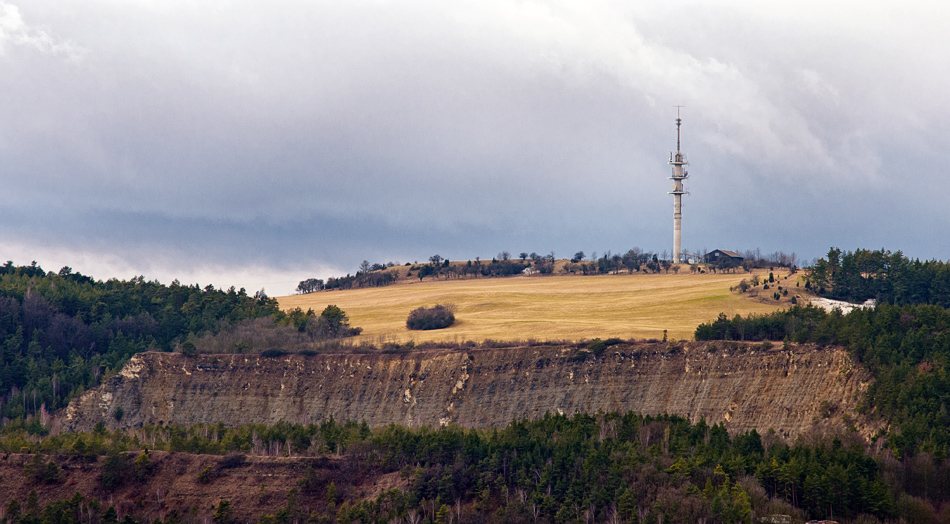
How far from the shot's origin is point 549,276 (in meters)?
171

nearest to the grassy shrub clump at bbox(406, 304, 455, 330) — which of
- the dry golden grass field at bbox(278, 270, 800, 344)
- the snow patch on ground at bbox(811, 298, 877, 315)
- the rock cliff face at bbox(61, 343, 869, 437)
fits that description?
the dry golden grass field at bbox(278, 270, 800, 344)

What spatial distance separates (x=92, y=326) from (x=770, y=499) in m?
80.1

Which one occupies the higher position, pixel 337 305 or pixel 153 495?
pixel 337 305

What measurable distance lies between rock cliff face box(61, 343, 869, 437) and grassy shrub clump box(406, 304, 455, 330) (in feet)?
51.6

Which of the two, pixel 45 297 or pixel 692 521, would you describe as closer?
pixel 692 521

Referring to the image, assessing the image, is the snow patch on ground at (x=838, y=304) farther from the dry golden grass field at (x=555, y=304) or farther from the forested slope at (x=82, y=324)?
the forested slope at (x=82, y=324)

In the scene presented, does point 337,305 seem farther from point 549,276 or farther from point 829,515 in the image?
point 829,515

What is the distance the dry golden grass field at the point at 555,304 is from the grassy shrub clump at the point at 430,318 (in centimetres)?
114

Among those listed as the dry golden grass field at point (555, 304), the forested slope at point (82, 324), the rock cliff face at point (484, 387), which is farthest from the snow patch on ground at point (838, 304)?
the forested slope at point (82, 324)

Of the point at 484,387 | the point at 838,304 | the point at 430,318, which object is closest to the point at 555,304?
the point at 430,318

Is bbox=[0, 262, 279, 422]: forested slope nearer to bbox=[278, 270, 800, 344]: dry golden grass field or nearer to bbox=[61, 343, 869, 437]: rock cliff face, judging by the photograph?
bbox=[61, 343, 869, 437]: rock cliff face

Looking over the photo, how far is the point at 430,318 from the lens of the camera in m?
134

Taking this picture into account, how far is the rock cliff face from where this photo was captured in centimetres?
9783

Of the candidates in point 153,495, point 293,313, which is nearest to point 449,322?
point 293,313
